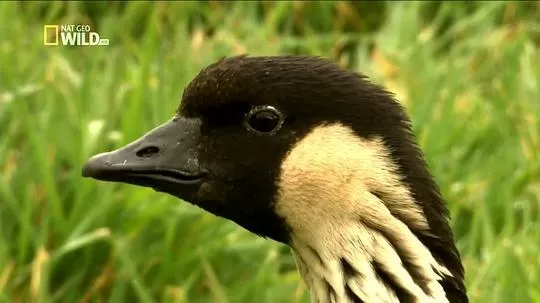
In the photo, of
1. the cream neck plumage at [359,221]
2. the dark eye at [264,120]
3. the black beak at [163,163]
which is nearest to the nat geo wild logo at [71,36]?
the black beak at [163,163]

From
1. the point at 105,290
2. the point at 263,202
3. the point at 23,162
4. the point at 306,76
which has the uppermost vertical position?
the point at 306,76

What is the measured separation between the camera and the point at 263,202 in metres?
2.58

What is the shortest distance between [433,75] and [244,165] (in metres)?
2.19

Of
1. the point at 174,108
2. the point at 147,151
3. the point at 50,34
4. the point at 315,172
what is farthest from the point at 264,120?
the point at 50,34

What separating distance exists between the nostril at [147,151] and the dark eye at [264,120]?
0.23m

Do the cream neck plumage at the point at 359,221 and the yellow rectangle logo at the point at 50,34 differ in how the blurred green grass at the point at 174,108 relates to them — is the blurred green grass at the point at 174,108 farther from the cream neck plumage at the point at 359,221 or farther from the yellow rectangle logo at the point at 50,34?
the cream neck plumage at the point at 359,221

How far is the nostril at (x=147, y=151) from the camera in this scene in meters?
2.64

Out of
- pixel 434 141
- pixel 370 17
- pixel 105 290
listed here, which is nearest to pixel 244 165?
pixel 105 290

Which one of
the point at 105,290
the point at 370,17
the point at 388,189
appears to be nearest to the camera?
the point at 388,189

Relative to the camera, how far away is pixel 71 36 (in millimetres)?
4551

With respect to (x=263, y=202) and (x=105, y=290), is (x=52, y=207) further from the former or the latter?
(x=263, y=202)

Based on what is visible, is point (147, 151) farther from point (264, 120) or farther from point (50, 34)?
point (50, 34)

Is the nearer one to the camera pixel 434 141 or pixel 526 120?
pixel 434 141

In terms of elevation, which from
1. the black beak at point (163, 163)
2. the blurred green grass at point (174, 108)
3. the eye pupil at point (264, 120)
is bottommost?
the blurred green grass at point (174, 108)
